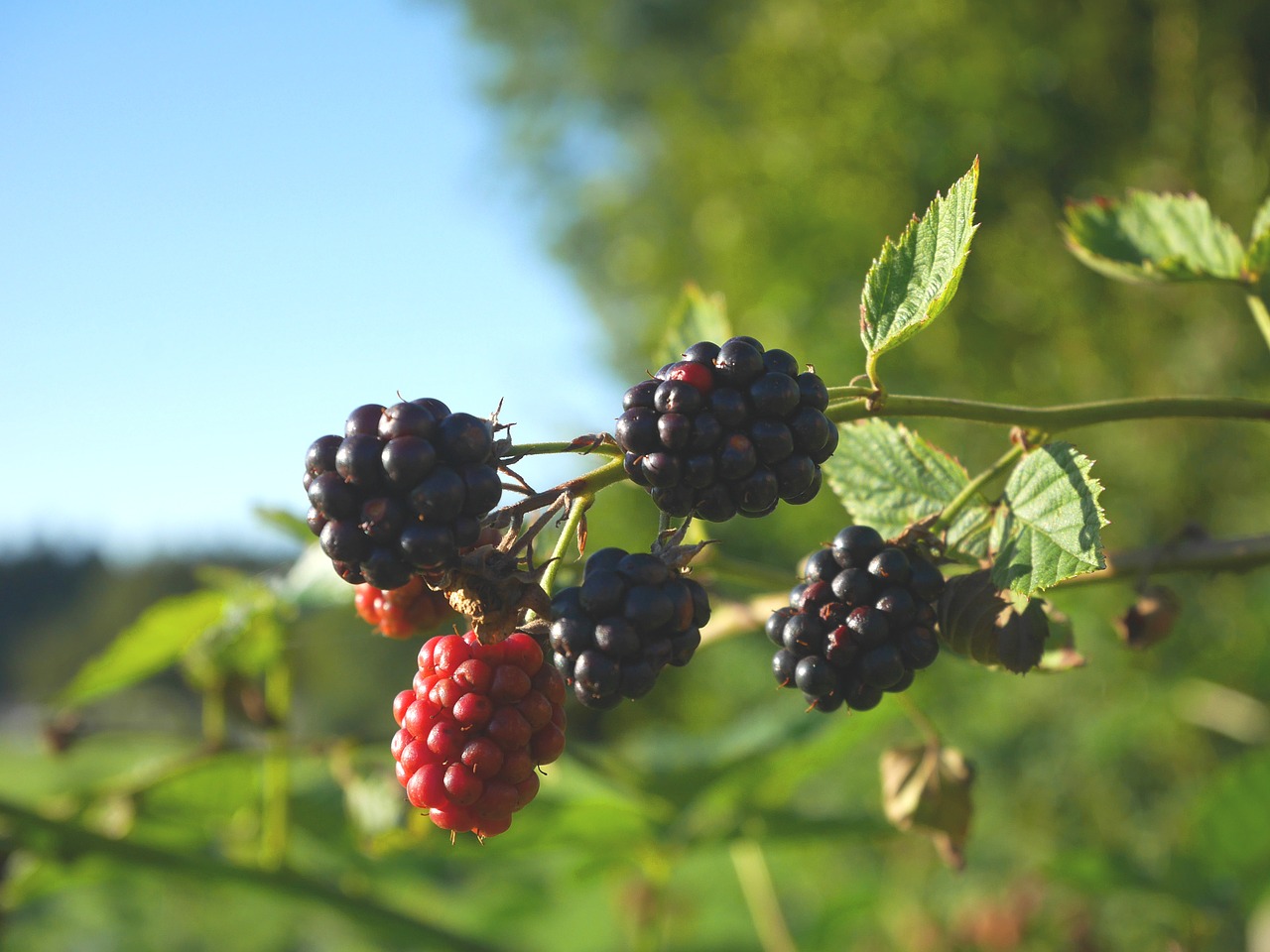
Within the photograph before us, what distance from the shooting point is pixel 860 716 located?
1386 mm

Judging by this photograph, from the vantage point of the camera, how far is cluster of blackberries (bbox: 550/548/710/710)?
623 mm

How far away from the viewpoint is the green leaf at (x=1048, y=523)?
64cm

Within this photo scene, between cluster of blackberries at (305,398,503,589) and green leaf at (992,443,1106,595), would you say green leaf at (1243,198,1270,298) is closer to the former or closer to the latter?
green leaf at (992,443,1106,595)

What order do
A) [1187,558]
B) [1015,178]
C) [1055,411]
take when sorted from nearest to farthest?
[1055,411] → [1187,558] → [1015,178]

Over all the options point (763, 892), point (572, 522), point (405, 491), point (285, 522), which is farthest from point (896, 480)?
point (763, 892)

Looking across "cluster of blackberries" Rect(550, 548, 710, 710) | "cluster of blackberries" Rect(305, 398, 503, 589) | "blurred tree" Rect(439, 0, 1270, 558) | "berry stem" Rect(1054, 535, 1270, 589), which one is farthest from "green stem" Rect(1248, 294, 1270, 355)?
"blurred tree" Rect(439, 0, 1270, 558)

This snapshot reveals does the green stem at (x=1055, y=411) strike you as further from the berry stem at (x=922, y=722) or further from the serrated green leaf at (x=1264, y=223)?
the berry stem at (x=922, y=722)

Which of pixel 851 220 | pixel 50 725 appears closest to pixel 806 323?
pixel 851 220

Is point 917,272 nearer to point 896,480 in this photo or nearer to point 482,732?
point 896,480

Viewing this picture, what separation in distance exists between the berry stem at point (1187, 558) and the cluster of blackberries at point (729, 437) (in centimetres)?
28

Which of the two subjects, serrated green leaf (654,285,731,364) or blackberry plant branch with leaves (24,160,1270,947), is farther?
serrated green leaf (654,285,731,364)

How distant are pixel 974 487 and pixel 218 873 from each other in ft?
3.30

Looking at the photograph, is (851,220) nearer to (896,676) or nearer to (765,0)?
(765,0)

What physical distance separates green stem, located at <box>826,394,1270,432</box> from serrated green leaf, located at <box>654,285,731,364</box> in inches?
15.6
